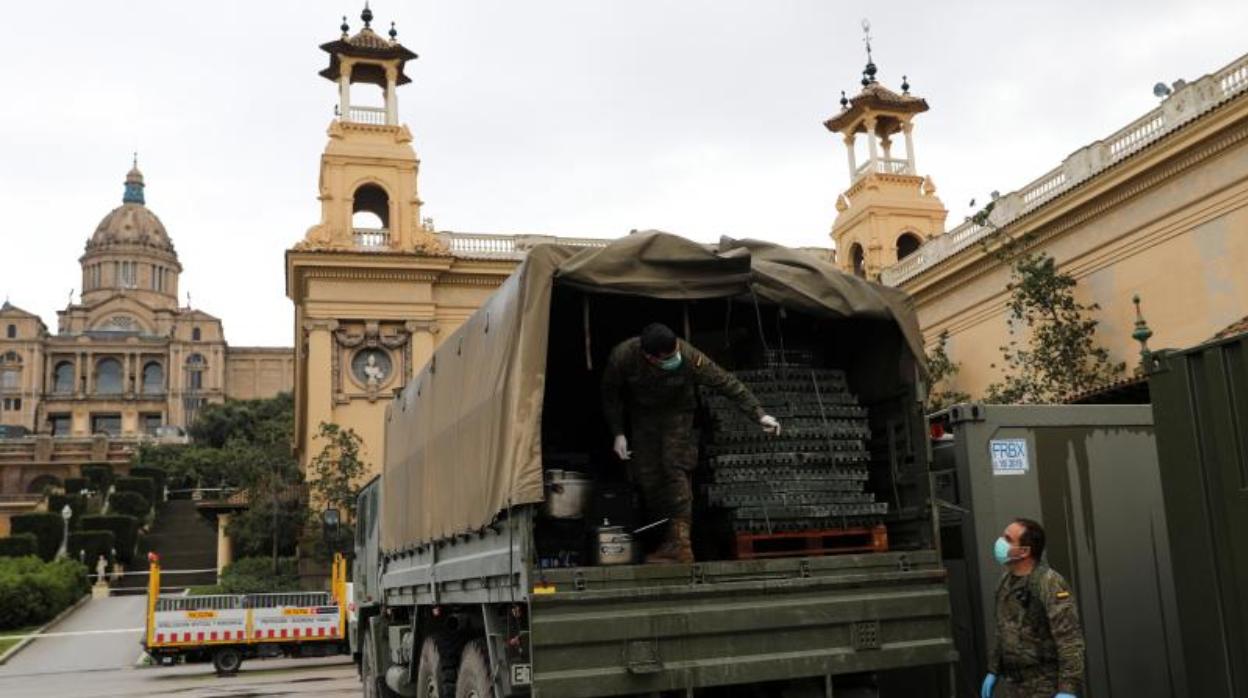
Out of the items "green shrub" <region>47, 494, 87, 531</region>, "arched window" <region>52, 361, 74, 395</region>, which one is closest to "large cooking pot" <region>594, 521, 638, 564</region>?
"green shrub" <region>47, 494, 87, 531</region>

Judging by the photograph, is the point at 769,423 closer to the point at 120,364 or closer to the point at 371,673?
the point at 371,673

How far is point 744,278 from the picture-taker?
707 cm

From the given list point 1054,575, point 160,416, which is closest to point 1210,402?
point 1054,575

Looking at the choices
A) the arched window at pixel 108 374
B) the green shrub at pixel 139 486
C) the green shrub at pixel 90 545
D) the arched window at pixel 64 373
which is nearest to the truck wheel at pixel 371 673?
the green shrub at pixel 90 545

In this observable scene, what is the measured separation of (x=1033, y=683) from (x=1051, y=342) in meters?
22.9

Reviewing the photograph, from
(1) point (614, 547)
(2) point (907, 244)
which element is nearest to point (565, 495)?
(1) point (614, 547)

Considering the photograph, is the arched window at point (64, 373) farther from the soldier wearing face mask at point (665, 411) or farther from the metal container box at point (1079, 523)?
the metal container box at point (1079, 523)

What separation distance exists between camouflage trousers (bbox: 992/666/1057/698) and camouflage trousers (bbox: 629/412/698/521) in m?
2.00

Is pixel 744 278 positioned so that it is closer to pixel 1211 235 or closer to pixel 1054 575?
pixel 1054 575

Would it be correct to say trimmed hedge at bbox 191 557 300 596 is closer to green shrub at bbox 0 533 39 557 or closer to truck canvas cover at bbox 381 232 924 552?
green shrub at bbox 0 533 39 557

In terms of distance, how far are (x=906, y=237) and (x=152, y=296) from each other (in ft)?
385

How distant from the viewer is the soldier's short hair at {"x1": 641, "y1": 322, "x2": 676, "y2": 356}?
6500 millimetres

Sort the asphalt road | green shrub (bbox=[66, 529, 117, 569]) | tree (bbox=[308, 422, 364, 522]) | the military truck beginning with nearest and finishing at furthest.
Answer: the military truck
the asphalt road
tree (bbox=[308, 422, 364, 522])
green shrub (bbox=[66, 529, 117, 569])

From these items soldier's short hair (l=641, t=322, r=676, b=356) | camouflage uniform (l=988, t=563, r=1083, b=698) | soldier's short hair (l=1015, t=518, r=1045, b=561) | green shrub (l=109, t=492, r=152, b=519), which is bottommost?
camouflage uniform (l=988, t=563, r=1083, b=698)
